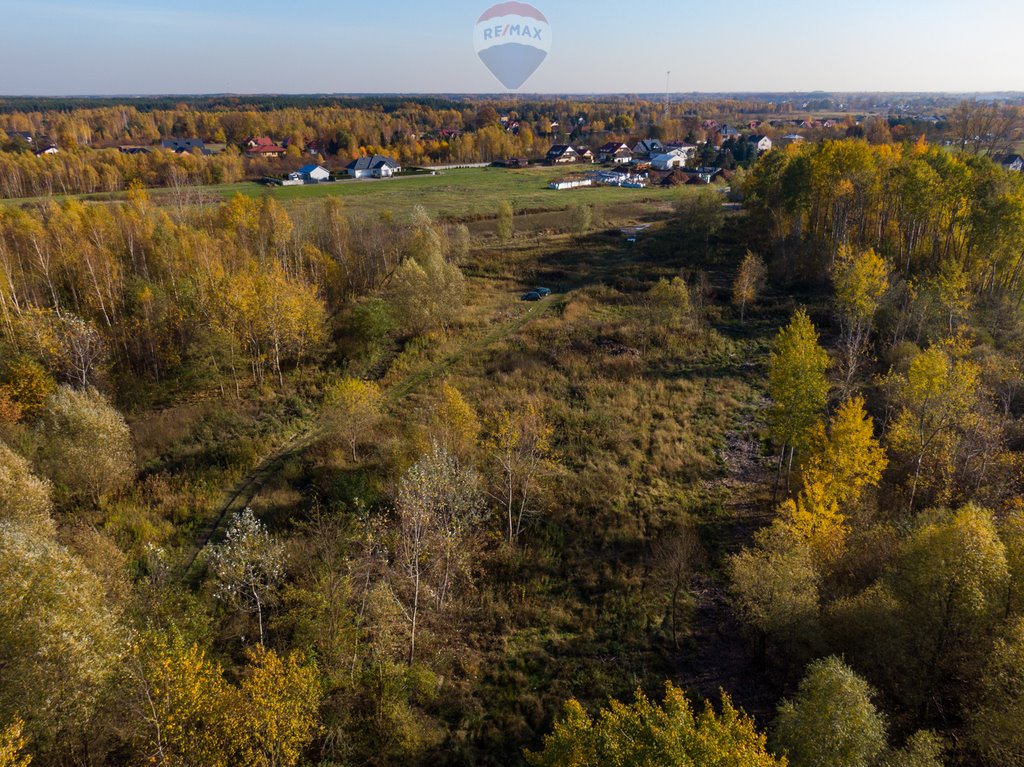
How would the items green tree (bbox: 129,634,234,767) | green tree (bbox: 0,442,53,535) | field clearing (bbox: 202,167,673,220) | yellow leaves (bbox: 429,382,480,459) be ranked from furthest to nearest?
field clearing (bbox: 202,167,673,220)
yellow leaves (bbox: 429,382,480,459)
green tree (bbox: 0,442,53,535)
green tree (bbox: 129,634,234,767)

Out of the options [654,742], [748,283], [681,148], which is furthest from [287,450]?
[681,148]

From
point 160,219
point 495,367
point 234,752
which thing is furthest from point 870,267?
point 160,219

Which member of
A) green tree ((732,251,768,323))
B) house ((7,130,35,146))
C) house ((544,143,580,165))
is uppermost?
house ((7,130,35,146))

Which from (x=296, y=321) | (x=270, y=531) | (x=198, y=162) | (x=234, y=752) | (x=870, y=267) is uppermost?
(x=198, y=162)

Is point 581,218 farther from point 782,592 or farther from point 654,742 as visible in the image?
point 654,742

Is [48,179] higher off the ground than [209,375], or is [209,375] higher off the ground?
[48,179]

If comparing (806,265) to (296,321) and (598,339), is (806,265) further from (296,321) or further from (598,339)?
(296,321)

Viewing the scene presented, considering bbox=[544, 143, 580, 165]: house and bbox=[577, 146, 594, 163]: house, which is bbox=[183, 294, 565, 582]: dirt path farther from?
bbox=[577, 146, 594, 163]: house

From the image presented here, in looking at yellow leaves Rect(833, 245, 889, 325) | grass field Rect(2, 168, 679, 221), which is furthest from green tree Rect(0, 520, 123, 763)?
grass field Rect(2, 168, 679, 221)
